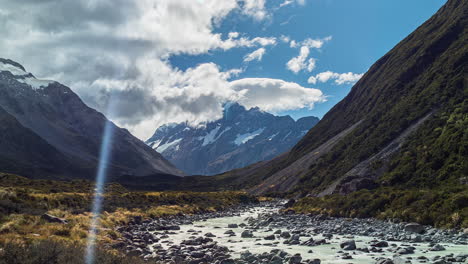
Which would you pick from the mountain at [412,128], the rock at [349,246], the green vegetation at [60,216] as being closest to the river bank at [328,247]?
the rock at [349,246]

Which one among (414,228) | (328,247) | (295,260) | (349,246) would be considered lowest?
(328,247)

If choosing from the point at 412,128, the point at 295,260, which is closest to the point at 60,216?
the point at 295,260

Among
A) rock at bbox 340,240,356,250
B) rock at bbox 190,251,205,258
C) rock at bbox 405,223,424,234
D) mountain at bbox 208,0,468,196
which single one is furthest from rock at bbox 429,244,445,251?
mountain at bbox 208,0,468,196

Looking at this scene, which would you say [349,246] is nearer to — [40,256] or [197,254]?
[197,254]

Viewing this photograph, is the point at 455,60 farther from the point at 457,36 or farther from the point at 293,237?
the point at 293,237

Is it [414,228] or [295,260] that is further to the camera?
[414,228]

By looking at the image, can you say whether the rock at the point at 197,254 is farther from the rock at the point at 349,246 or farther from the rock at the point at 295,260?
the rock at the point at 349,246

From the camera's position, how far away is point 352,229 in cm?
3058

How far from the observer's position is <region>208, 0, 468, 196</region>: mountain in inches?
1826

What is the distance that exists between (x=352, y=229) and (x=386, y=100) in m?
91.9

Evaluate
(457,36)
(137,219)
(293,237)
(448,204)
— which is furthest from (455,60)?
(137,219)

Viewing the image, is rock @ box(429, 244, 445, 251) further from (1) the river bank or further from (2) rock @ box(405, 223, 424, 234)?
(2) rock @ box(405, 223, 424, 234)

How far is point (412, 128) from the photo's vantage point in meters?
70.9

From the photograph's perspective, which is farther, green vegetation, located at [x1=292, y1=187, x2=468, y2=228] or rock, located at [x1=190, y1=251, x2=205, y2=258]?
green vegetation, located at [x1=292, y1=187, x2=468, y2=228]
